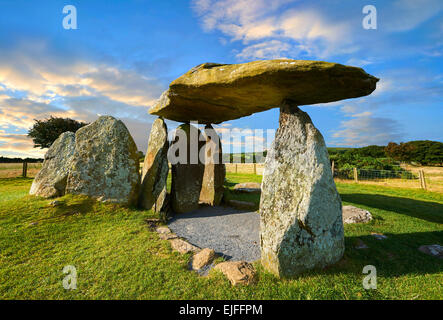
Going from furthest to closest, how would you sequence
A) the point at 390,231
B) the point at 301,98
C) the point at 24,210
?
the point at 24,210 < the point at 390,231 < the point at 301,98

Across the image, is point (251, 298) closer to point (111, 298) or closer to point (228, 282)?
point (228, 282)

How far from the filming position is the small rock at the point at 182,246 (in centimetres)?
468

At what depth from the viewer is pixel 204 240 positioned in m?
5.52

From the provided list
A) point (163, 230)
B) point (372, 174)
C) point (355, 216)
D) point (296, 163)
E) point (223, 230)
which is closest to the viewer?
point (296, 163)

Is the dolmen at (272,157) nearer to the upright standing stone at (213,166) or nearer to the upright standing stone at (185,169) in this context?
the upright standing stone at (185,169)

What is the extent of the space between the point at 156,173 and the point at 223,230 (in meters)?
2.95

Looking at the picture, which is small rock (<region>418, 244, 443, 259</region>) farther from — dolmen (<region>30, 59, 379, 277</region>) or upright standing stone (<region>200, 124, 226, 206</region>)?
upright standing stone (<region>200, 124, 226, 206</region>)

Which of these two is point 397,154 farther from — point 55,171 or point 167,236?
point 55,171

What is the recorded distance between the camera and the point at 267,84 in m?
4.08

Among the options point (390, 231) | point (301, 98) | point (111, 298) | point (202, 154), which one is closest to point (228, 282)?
point (111, 298)

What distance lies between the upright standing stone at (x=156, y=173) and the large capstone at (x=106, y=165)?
338mm

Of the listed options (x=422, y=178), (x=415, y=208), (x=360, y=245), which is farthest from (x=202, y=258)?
(x=422, y=178)

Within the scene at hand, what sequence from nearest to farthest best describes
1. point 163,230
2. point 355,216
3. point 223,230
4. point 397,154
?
point 163,230 < point 223,230 < point 355,216 < point 397,154
